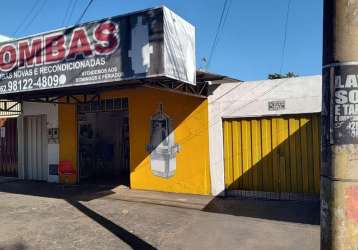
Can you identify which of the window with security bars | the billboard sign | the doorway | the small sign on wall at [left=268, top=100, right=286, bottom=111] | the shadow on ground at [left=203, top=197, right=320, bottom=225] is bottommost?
the shadow on ground at [left=203, top=197, right=320, bottom=225]

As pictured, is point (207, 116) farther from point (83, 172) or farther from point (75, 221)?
point (83, 172)

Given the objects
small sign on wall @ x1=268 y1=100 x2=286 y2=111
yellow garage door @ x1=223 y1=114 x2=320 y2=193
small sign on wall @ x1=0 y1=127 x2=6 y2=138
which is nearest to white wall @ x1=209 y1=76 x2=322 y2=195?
small sign on wall @ x1=268 y1=100 x2=286 y2=111

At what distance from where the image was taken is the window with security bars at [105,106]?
12348 millimetres

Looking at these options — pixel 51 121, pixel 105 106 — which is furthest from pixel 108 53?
pixel 51 121

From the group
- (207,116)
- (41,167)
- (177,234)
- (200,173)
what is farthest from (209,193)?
(41,167)

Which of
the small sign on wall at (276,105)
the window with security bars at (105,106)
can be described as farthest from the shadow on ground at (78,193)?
the small sign on wall at (276,105)

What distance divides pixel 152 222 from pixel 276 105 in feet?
14.2

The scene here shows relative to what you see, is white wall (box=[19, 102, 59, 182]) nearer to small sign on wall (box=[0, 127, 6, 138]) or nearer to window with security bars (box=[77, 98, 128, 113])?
window with security bars (box=[77, 98, 128, 113])

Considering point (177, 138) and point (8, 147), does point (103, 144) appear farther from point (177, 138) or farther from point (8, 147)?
point (177, 138)

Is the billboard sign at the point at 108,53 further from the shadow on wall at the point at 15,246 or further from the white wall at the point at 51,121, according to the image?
the white wall at the point at 51,121

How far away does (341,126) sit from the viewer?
2.49 meters

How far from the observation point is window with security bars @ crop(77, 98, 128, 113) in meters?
12.3

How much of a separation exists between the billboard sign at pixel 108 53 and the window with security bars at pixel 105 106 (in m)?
3.80

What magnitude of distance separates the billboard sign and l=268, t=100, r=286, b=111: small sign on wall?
2.52 metres
